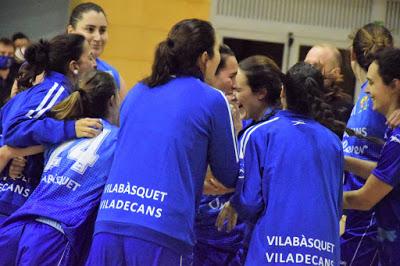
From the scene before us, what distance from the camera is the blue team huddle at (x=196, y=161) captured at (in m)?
3.05

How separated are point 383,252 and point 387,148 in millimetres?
503

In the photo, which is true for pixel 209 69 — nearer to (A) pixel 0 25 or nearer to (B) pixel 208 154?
(B) pixel 208 154

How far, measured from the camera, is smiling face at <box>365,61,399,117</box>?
3721 mm

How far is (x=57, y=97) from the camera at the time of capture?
3.83 meters

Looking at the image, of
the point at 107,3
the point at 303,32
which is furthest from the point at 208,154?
the point at 303,32

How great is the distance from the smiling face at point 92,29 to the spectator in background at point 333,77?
1233mm

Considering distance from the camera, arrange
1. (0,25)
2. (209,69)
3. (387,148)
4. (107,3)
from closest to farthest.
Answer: (209,69) → (387,148) → (107,3) → (0,25)

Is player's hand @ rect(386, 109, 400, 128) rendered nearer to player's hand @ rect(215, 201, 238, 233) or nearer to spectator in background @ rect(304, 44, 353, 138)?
spectator in background @ rect(304, 44, 353, 138)

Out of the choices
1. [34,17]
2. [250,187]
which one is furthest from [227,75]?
[34,17]

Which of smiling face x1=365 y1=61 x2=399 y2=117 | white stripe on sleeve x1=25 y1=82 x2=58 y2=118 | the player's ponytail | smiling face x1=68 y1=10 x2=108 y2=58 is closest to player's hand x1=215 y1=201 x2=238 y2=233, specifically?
the player's ponytail

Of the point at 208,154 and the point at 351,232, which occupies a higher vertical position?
the point at 208,154

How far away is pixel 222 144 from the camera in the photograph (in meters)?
3.12

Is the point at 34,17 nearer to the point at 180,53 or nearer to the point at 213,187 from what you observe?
the point at 213,187

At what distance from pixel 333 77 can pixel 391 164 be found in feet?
3.61
